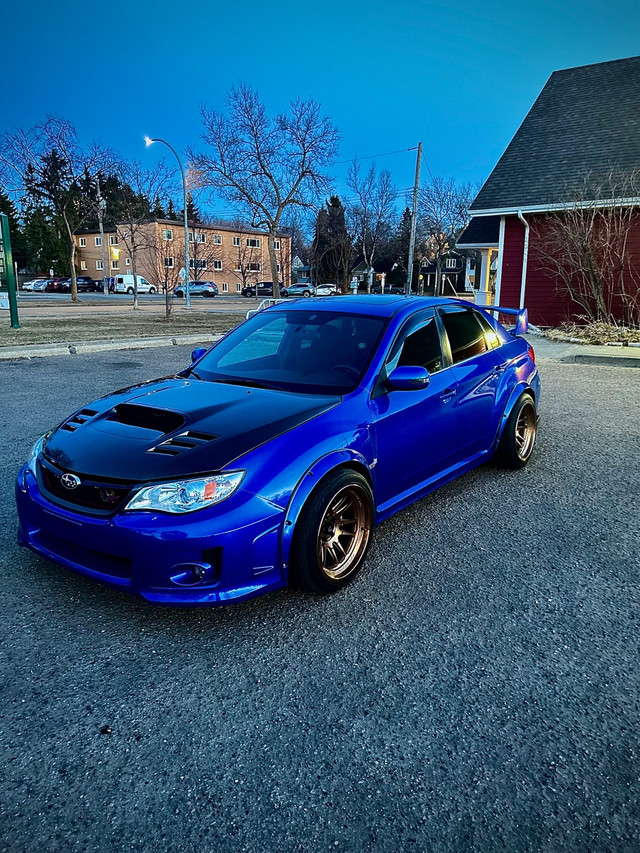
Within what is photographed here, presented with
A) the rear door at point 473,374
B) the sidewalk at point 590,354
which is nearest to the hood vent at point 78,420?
the rear door at point 473,374

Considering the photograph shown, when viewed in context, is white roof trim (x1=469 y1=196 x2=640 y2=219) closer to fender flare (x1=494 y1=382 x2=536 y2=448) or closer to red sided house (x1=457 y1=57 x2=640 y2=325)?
red sided house (x1=457 y1=57 x2=640 y2=325)

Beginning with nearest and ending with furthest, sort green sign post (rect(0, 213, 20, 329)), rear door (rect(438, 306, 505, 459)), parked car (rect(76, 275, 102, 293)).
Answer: rear door (rect(438, 306, 505, 459)) < green sign post (rect(0, 213, 20, 329)) < parked car (rect(76, 275, 102, 293))

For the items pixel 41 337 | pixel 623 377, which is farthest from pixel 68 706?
pixel 41 337

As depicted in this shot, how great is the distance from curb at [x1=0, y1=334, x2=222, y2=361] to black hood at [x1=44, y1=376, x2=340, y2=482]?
9.85 metres

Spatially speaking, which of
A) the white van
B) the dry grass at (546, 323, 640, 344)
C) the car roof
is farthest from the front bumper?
the white van

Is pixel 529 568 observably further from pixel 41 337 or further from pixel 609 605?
pixel 41 337

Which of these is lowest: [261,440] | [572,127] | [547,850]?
[547,850]

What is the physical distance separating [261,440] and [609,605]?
196 cm

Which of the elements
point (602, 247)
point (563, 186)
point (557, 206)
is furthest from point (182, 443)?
point (563, 186)

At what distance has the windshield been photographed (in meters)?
3.63

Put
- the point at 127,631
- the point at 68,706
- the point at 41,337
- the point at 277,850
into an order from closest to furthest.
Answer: the point at 277,850 → the point at 68,706 → the point at 127,631 → the point at 41,337

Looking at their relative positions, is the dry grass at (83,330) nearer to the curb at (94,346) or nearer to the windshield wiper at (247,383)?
the curb at (94,346)

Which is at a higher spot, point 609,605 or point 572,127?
point 572,127

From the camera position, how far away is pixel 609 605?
10.0 feet
